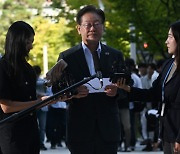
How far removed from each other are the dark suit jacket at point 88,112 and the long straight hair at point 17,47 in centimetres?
63

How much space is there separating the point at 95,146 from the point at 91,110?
0.33 meters

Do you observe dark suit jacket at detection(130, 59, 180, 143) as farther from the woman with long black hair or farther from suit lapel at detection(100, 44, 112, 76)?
the woman with long black hair

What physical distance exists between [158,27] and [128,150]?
16.4 feet

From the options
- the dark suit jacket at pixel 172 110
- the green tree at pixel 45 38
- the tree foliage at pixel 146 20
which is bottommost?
the dark suit jacket at pixel 172 110

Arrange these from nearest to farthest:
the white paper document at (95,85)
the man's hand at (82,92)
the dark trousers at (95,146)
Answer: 1. the man's hand at (82,92)
2. the white paper document at (95,85)
3. the dark trousers at (95,146)

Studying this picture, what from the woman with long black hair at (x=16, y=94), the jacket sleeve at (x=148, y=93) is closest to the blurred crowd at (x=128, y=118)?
the jacket sleeve at (x=148, y=93)

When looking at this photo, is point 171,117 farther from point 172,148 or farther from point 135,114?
point 135,114

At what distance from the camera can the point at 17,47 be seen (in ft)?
20.4

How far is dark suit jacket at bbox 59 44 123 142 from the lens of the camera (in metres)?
6.72

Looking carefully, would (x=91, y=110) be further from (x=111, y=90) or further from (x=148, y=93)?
(x=148, y=93)

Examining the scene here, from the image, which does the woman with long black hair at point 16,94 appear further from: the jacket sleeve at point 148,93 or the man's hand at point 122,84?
the jacket sleeve at point 148,93

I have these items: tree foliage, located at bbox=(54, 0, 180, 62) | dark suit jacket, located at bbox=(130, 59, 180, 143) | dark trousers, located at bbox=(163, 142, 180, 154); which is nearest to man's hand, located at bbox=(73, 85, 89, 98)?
dark suit jacket, located at bbox=(130, 59, 180, 143)

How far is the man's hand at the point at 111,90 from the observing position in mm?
6489

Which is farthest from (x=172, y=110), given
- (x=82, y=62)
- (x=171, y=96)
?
(x=82, y=62)
